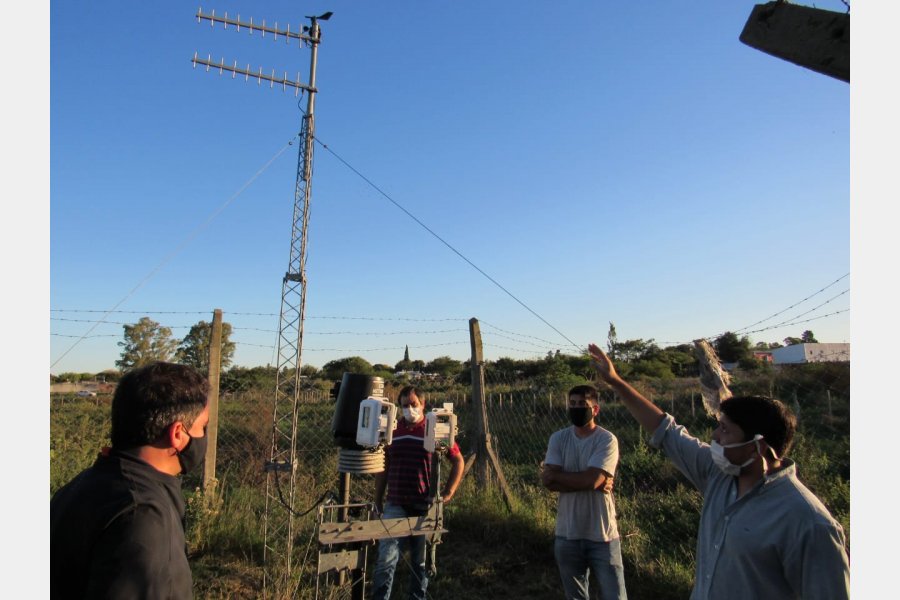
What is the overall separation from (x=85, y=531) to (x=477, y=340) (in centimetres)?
Result: 514

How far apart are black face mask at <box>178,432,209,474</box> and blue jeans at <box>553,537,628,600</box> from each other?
2.69 meters

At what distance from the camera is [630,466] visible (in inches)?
354

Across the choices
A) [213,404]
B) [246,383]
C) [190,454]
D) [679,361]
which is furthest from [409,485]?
[679,361]

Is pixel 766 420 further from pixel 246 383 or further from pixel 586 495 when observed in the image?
pixel 246 383

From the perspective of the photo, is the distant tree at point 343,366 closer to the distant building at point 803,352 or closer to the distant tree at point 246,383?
the distant tree at point 246,383

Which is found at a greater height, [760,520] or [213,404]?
[760,520]

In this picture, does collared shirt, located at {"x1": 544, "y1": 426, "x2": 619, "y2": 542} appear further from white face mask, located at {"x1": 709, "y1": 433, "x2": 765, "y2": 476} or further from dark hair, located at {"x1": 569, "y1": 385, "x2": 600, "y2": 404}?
white face mask, located at {"x1": 709, "y1": 433, "x2": 765, "y2": 476}

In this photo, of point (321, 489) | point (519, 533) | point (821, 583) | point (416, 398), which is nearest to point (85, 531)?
point (821, 583)

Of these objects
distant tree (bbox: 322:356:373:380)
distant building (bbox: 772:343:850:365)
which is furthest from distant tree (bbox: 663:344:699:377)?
distant tree (bbox: 322:356:373:380)

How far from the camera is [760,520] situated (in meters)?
2.15

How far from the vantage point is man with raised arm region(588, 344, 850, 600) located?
193 centimetres

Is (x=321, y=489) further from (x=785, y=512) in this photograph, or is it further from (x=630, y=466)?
(x=785, y=512)

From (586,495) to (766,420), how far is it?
1710 millimetres

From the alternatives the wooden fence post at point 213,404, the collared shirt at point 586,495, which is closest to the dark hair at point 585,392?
the collared shirt at point 586,495
